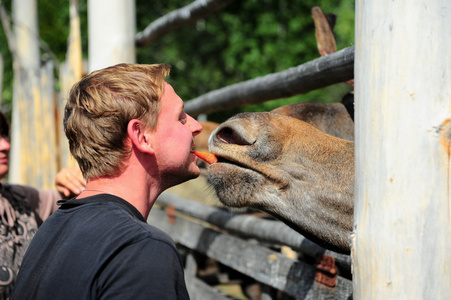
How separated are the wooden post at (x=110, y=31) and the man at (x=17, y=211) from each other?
3.52 ft

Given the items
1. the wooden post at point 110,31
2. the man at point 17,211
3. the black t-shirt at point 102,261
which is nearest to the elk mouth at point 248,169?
the black t-shirt at point 102,261

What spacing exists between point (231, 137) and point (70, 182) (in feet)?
3.30

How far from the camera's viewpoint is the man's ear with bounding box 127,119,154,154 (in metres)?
1.50

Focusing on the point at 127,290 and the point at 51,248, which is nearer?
the point at 127,290

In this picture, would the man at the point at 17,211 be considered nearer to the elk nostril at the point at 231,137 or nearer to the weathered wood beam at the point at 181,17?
the elk nostril at the point at 231,137

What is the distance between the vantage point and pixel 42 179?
6055 mm

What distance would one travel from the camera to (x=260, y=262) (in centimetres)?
311

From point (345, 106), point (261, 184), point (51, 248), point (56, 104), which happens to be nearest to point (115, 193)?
point (51, 248)

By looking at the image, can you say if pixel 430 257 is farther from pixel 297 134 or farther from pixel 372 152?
pixel 297 134

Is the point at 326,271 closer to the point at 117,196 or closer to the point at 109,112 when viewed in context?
the point at 117,196

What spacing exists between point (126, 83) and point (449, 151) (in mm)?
866

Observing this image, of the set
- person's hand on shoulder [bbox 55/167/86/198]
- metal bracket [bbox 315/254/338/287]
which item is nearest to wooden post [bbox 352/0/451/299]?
metal bracket [bbox 315/254/338/287]

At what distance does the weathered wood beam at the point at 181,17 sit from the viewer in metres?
3.62

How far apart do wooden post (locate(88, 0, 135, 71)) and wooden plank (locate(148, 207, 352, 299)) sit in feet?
4.59
